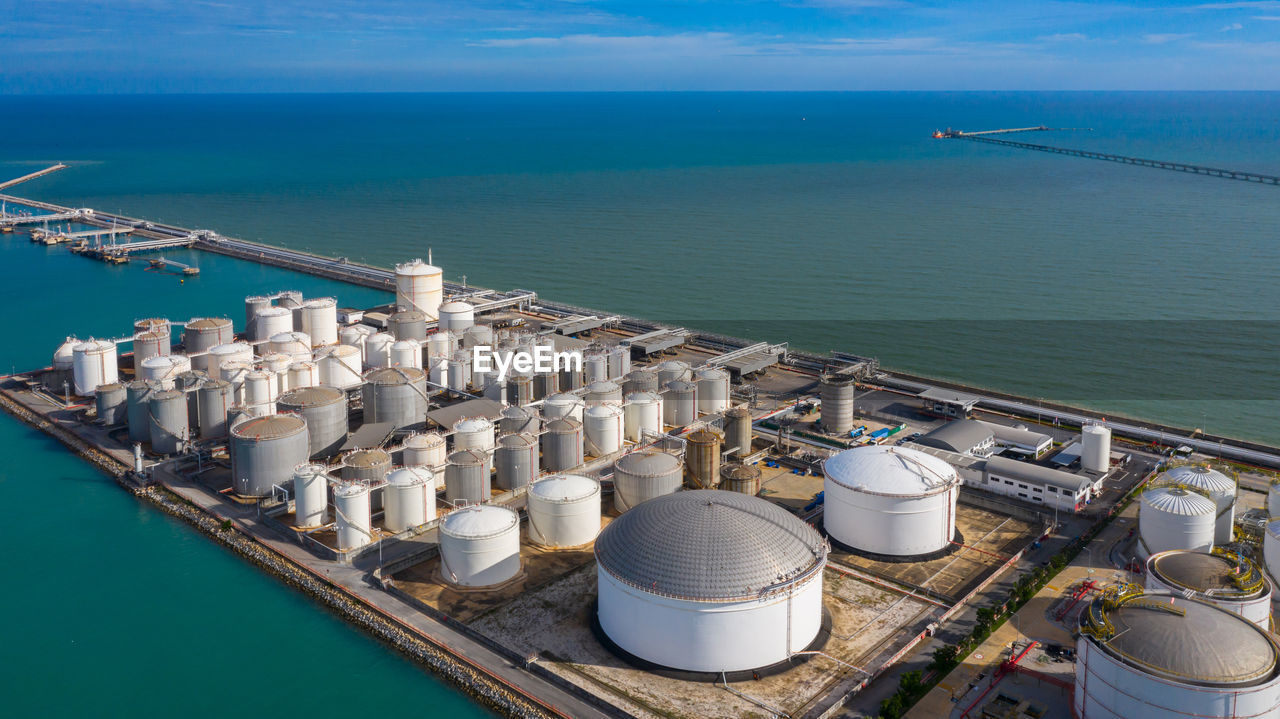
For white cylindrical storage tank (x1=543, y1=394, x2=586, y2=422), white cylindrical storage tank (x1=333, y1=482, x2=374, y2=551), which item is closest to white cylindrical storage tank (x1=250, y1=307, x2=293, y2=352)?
white cylindrical storage tank (x1=543, y1=394, x2=586, y2=422)

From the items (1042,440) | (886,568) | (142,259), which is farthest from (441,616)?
(142,259)

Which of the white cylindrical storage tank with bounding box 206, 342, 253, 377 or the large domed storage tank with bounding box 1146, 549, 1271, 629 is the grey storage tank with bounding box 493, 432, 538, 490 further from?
the large domed storage tank with bounding box 1146, 549, 1271, 629

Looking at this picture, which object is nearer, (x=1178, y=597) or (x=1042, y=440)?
(x=1178, y=597)

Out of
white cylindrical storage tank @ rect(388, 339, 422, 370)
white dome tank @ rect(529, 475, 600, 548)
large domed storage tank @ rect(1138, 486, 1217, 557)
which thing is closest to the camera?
large domed storage tank @ rect(1138, 486, 1217, 557)

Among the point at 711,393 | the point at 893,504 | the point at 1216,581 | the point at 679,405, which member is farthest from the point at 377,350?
the point at 1216,581

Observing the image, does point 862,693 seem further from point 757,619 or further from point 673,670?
point 673,670
